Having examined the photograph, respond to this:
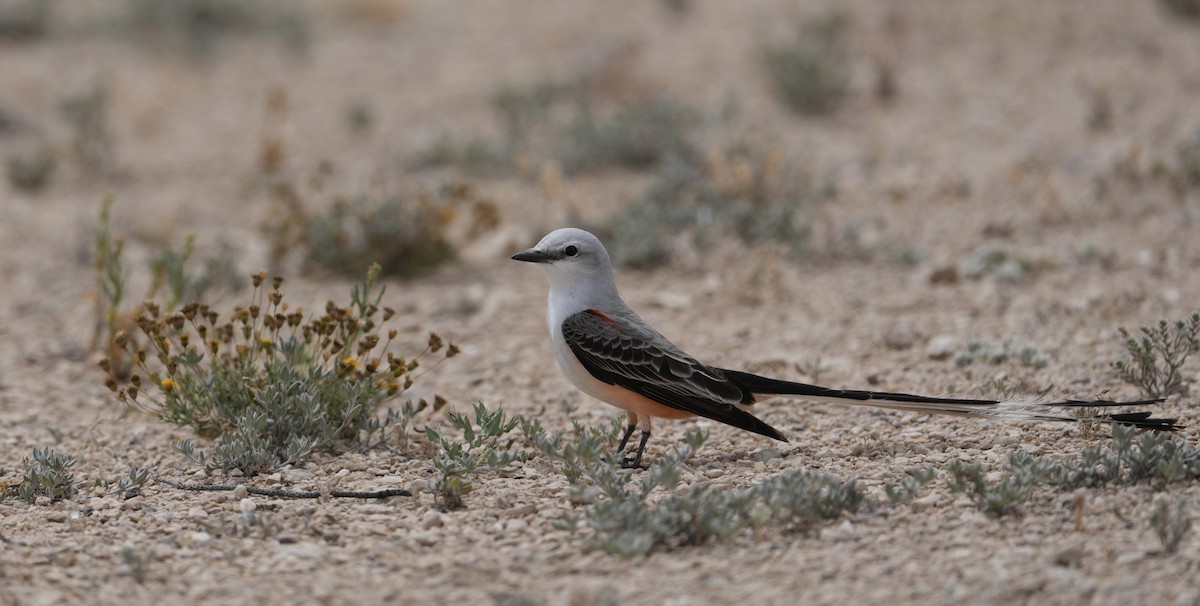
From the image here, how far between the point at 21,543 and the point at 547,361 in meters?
3.12

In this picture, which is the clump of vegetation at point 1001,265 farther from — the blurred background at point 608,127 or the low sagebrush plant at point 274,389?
the low sagebrush plant at point 274,389

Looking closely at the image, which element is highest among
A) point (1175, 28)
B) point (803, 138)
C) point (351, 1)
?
point (351, 1)

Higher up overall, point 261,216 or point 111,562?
point 261,216

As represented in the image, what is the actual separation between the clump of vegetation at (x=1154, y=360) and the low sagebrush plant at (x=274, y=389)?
2936 millimetres

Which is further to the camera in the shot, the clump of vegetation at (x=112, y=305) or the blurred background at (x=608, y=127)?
the blurred background at (x=608, y=127)

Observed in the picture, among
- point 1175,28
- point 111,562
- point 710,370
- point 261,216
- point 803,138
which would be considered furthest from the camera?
point 1175,28

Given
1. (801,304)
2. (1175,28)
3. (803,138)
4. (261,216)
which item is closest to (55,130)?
(261,216)

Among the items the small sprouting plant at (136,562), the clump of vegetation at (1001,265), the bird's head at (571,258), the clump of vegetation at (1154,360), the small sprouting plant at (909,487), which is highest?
→ the clump of vegetation at (1001,265)

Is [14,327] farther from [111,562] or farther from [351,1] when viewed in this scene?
[351,1]

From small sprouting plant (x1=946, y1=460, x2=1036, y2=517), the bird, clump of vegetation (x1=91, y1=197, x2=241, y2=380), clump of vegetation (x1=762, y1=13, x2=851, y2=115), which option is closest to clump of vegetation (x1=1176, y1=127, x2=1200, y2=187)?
clump of vegetation (x1=762, y1=13, x2=851, y2=115)

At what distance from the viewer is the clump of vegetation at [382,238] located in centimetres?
830

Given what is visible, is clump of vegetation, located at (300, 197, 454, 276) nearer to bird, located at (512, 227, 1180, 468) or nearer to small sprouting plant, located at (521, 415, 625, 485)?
bird, located at (512, 227, 1180, 468)


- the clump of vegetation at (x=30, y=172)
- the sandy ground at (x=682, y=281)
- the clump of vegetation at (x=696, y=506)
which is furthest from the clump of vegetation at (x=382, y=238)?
the clump of vegetation at (x=696, y=506)

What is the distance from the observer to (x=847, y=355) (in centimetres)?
665
